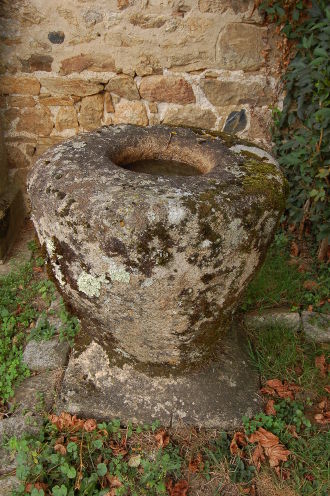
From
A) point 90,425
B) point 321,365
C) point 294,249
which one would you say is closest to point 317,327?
point 321,365

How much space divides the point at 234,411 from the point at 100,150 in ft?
4.83

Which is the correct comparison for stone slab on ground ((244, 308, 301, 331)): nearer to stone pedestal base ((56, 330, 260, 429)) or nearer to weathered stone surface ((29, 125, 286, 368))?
stone pedestal base ((56, 330, 260, 429))

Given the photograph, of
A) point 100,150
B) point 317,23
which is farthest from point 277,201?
point 317,23

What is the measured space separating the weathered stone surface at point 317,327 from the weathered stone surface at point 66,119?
2420 mm

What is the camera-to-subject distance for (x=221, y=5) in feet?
10.4

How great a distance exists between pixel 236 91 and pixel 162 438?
2678 millimetres

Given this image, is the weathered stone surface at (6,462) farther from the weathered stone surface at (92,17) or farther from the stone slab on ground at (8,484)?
the weathered stone surface at (92,17)

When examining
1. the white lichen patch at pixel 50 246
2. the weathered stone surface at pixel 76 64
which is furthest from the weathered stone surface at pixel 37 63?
the white lichen patch at pixel 50 246

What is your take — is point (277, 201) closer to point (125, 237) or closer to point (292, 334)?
point (125, 237)

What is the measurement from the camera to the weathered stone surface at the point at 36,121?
360 cm

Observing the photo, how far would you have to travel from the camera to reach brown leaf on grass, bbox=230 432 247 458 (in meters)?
2.01

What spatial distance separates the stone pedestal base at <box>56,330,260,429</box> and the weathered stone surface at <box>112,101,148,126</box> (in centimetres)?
206

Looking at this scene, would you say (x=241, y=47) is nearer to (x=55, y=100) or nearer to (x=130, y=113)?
(x=130, y=113)

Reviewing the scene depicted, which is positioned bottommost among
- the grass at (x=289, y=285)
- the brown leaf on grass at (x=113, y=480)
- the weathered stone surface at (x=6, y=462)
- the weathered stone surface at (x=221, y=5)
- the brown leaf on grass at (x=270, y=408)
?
the weathered stone surface at (x=6, y=462)
